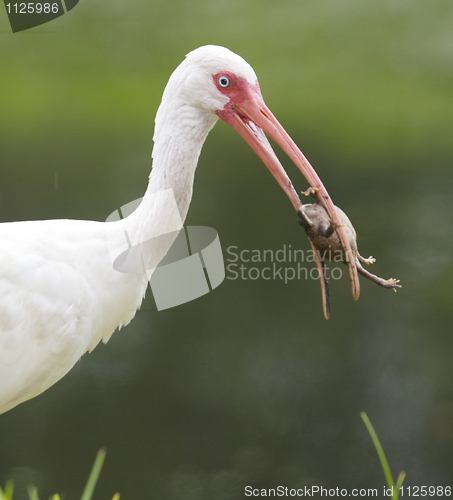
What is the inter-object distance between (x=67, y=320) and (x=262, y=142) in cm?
84

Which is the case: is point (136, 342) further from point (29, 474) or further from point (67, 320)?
point (67, 320)

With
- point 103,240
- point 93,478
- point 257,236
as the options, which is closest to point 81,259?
point 103,240

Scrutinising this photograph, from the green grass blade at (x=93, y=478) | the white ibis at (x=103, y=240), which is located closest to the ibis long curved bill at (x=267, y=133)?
the white ibis at (x=103, y=240)

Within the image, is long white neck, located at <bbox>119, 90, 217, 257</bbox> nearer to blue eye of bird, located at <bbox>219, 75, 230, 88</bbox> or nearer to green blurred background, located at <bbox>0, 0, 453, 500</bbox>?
blue eye of bird, located at <bbox>219, 75, 230, 88</bbox>

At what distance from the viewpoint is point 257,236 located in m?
4.86

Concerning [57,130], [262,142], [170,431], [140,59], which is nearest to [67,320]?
[262,142]

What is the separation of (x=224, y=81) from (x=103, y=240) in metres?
0.63

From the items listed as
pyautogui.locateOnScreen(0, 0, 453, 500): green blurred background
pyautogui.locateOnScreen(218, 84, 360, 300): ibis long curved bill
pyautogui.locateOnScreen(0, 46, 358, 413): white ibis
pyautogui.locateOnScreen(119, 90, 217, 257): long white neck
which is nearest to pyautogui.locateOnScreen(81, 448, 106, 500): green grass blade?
pyautogui.locateOnScreen(0, 46, 358, 413): white ibis

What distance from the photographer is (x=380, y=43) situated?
19.8 feet

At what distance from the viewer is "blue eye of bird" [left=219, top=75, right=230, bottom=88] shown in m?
1.93

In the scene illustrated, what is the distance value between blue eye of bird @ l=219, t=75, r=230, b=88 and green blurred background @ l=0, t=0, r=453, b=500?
9.41 ft

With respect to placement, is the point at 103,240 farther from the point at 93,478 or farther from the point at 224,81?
the point at 93,478

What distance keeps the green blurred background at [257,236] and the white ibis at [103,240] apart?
7.97 feet

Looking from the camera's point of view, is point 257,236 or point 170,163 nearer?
point 170,163
